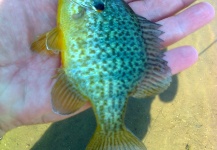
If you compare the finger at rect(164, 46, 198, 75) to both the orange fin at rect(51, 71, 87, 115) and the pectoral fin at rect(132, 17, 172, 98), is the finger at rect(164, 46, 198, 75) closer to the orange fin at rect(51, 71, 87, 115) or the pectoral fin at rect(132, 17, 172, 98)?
the pectoral fin at rect(132, 17, 172, 98)

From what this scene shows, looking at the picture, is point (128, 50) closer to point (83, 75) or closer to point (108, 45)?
point (108, 45)

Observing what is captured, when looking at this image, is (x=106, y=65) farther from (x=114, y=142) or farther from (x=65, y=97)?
(x=114, y=142)

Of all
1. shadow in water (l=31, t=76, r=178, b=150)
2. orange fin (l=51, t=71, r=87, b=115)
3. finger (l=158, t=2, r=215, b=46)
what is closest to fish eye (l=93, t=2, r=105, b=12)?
orange fin (l=51, t=71, r=87, b=115)

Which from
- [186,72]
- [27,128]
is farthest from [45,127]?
[186,72]

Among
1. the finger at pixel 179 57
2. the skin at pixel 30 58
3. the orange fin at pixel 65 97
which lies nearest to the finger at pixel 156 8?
the skin at pixel 30 58

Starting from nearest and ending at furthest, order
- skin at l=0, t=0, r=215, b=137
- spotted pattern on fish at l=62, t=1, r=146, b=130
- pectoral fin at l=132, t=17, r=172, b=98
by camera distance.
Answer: spotted pattern on fish at l=62, t=1, r=146, b=130, pectoral fin at l=132, t=17, r=172, b=98, skin at l=0, t=0, r=215, b=137

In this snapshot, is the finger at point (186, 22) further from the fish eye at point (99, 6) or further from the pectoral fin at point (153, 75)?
the fish eye at point (99, 6)
